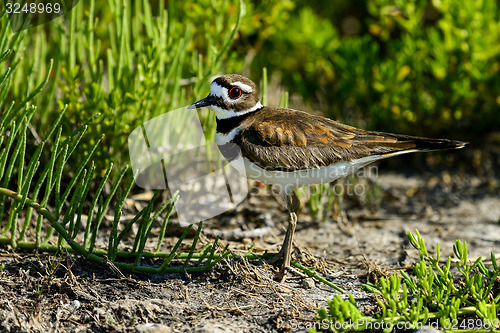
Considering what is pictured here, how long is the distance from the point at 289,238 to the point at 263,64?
3061 millimetres

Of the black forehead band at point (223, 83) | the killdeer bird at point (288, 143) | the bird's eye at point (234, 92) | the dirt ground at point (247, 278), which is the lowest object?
the dirt ground at point (247, 278)

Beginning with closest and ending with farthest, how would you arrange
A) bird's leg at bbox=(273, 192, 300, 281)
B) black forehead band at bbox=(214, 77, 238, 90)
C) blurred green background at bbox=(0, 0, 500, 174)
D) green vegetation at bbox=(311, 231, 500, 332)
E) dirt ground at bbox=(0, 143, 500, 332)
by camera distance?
green vegetation at bbox=(311, 231, 500, 332) → dirt ground at bbox=(0, 143, 500, 332) → bird's leg at bbox=(273, 192, 300, 281) → black forehead band at bbox=(214, 77, 238, 90) → blurred green background at bbox=(0, 0, 500, 174)

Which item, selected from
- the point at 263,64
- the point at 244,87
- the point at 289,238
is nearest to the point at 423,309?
the point at 289,238

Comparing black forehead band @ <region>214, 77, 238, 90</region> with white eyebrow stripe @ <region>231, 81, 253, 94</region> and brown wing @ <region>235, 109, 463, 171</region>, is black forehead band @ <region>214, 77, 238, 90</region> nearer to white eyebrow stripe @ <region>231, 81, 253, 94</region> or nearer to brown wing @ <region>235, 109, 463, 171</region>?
white eyebrow stripe @ <region>231, 81, 253, 94</region>

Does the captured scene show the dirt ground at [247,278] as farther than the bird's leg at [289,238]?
No

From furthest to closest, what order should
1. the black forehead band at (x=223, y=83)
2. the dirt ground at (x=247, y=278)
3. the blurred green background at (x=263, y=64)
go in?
1. the blurred green background at (x=263, y=64)
2. the black forehead band at (x=223, y=83)
3. the dirt ground at (x=247, y=278)

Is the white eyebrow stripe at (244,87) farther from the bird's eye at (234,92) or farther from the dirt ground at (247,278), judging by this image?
the dirt ground at (247,278)

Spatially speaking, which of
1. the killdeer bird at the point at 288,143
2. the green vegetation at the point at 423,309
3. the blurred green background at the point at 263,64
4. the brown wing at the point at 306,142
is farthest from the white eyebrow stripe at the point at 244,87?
the green vegetation at the point at 423,309

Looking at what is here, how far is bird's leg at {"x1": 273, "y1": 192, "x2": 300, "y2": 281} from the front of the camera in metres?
3.41

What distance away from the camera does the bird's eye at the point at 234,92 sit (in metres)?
3.56

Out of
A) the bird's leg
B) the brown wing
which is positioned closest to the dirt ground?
the bird's leg

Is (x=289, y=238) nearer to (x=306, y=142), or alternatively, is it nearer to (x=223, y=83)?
(x=306, y=142)

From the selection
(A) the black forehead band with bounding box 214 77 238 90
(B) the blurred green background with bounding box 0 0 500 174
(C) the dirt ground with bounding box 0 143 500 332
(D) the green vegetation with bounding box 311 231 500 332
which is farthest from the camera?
(B) the blurred green background with bounding box 0 0 500 174

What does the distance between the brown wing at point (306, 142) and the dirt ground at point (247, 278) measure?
0.65m
